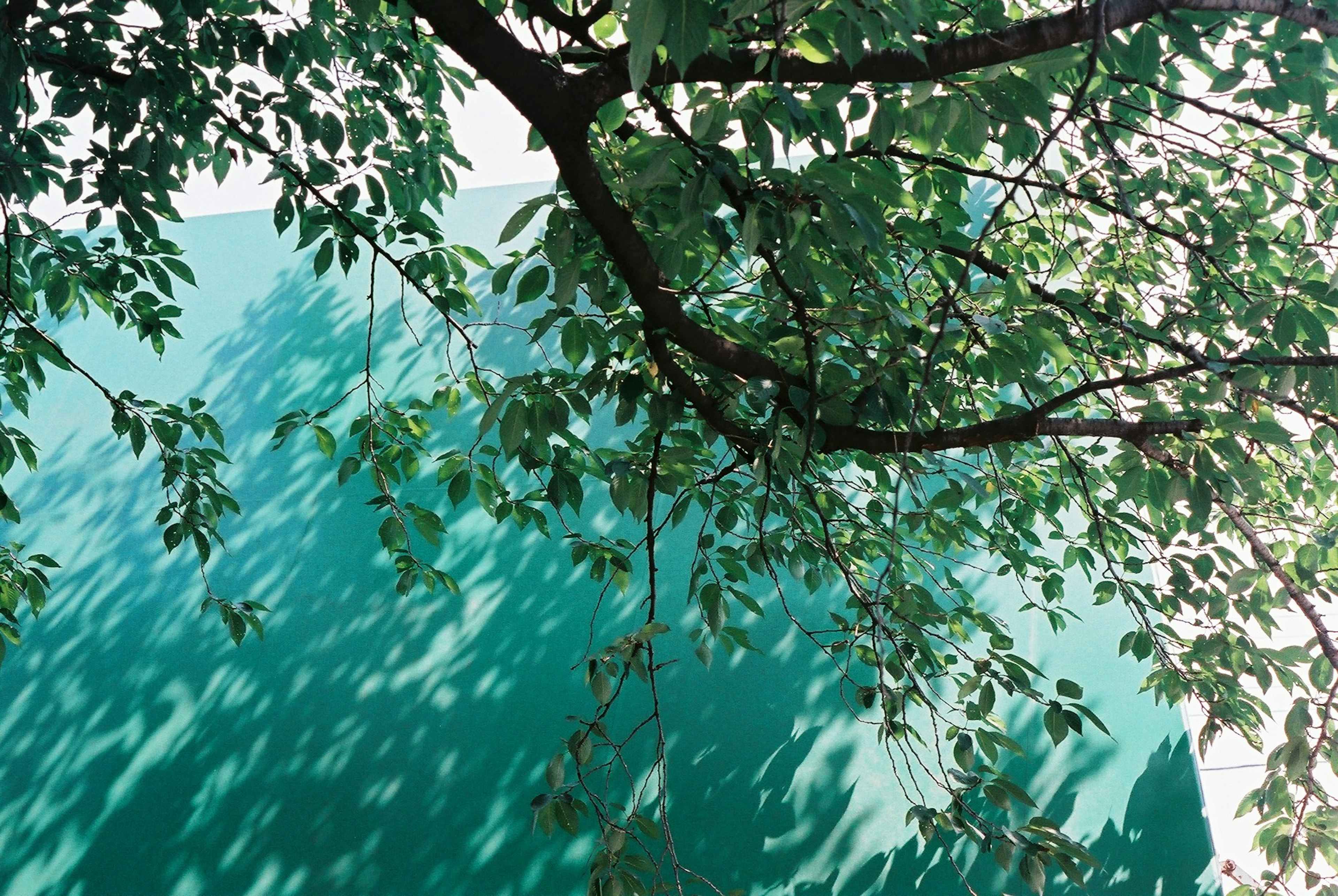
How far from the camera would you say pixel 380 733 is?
2879 mm

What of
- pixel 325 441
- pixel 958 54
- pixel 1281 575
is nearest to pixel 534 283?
pixel 958 54

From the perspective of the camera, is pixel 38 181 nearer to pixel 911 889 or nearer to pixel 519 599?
pixel 519 599

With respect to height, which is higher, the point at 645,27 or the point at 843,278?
the point at 843,278

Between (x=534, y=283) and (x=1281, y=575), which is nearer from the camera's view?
(x=534, y=283)

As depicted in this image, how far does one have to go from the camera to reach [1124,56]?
1.16 m

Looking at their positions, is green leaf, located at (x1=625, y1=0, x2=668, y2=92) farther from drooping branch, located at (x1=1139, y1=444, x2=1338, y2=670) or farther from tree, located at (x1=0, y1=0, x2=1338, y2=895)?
drooping branch, located at (x1=1139, y1=444, x2=1338, y2=670)

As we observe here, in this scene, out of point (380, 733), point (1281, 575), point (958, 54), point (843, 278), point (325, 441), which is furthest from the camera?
point (380, 733)

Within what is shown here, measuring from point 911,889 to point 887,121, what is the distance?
2432 mm

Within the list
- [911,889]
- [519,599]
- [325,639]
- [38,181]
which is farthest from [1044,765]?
[38,181]

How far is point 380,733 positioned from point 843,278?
88.1 inches

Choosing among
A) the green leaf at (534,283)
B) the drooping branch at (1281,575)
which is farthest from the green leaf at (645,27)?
the drooping branch at (1281,575)

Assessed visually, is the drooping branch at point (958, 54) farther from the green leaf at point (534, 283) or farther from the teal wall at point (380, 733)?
the teal wall at point (380, 733)

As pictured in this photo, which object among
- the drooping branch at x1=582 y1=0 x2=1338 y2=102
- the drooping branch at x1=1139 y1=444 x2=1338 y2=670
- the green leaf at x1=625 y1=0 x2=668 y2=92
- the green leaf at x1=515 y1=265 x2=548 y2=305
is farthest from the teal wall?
the green leaf at x1=625 y1=0 x2=668 y2=92

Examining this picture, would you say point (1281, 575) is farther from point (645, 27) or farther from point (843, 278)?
point (645, 27)
